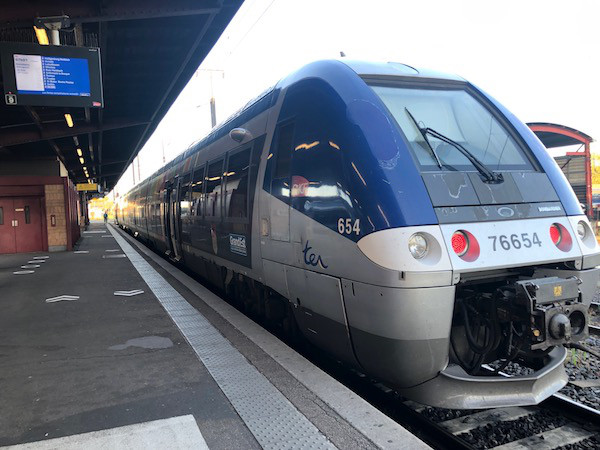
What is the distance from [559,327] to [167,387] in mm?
3061

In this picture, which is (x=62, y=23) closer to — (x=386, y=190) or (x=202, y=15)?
(x=202, y=15)

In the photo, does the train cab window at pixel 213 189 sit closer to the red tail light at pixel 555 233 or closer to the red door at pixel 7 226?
the red tail light at pixel 555 233

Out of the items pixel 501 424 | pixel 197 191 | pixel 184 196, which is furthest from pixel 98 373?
pixel 184 196

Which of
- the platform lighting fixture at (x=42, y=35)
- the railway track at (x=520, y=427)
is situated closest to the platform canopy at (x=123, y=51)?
the platform lighting fixture at (x=42, y=35)

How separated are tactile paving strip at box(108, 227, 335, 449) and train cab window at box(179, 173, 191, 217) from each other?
170 inches

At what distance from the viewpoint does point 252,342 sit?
15.9 ft

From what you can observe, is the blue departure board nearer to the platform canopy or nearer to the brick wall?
the platform canopy

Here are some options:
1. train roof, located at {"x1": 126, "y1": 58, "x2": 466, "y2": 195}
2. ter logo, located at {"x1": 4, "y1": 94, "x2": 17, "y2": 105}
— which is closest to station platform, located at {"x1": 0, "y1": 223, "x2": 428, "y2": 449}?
train roof, located at {"x1": 126, "y1": 58, "x2": 466, "y2": 195}

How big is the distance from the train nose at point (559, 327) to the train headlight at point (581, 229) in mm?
1009

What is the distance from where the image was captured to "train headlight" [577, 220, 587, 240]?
3.74 meters

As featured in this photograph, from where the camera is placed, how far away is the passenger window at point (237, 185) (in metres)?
5.73

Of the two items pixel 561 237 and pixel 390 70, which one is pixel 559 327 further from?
pixel 390 70

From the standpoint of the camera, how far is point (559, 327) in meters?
3.03

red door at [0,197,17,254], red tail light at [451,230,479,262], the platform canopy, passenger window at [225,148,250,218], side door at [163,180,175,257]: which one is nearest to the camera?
red tail light at [451,230,479,262]
